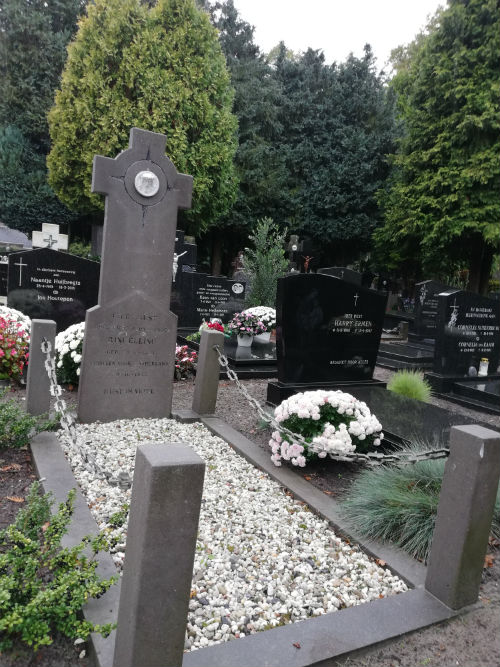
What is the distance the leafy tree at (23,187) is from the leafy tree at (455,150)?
16.8 meters

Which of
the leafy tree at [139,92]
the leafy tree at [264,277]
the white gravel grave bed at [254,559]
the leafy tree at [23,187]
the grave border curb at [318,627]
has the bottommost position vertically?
the white gravel grave bed at [254,559]

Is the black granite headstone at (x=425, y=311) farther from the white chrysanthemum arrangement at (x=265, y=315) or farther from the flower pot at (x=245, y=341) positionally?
the flower pot at (x=245, y=341)

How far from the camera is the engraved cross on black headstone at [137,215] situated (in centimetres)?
539

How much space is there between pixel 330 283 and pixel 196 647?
5039 mm

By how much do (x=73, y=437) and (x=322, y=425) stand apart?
2213 mm

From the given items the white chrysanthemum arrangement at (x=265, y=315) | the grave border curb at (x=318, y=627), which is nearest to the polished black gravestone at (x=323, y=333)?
the grave border curb at (x=318, y=627)

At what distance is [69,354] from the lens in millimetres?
6645

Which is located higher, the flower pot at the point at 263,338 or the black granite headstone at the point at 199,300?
the black granite headstone at the point at 199,300

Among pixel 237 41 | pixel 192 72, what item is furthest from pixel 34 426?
pixel 237 41

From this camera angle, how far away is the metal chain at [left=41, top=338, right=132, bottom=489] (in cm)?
286

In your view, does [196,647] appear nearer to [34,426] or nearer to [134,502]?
[134,502]

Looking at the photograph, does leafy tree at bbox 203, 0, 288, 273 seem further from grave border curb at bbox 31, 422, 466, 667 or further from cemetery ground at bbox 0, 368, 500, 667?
grave border curb at bbox 31, 422, 466, 667

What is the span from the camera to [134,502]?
184cm

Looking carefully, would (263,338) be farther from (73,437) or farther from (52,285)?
(73,437)
